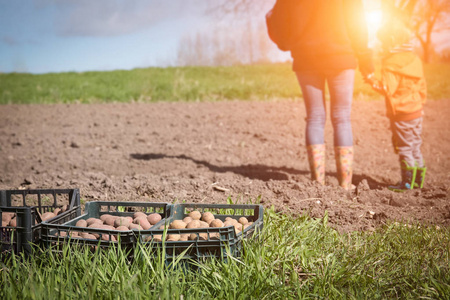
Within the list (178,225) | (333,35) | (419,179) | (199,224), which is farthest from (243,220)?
(419,179)

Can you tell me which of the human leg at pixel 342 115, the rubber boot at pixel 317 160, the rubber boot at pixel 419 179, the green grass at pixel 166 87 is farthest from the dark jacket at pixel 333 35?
the green grass at pixel 166 87

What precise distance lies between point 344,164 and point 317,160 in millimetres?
236

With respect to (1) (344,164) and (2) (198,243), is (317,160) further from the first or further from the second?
(2) (198,243)

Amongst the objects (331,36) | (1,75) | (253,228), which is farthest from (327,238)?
(1,75)

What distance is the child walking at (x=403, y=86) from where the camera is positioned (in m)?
3.84

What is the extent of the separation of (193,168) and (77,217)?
8.87 ft

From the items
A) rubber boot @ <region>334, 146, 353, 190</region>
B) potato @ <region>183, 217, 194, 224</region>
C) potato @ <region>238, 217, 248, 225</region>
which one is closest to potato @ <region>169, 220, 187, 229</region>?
potato @ <region>183, 217, 194, 224</region>

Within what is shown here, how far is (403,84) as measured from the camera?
387 centimetres

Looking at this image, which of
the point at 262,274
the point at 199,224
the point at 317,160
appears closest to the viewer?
the point at 262,274

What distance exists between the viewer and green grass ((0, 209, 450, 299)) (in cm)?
180

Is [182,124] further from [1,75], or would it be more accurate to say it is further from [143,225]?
[1,75]

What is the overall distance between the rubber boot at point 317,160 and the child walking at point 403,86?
78 cm

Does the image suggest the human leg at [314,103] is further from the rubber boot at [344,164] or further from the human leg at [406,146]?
the human leg at [406,146]

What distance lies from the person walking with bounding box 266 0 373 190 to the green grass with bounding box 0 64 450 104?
700 centimetres
